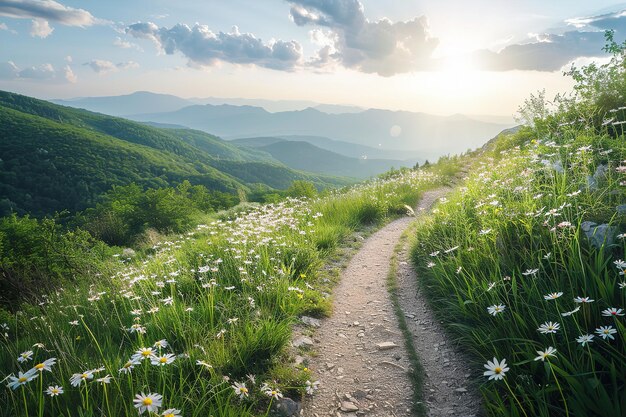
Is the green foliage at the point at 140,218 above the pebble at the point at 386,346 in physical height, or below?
below

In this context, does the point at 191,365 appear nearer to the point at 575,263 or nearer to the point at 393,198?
the point at 575,263

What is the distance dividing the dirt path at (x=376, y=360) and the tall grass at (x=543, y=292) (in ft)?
1.15

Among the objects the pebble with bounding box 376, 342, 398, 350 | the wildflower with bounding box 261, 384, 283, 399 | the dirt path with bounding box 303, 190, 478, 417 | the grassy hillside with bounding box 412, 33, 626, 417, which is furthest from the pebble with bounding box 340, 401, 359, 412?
the grassy hillside with bounding box 412, 33, 626, 417

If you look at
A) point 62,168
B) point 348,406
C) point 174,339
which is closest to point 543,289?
point 348,406

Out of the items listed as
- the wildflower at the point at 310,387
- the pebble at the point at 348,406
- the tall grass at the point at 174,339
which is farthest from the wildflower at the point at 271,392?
the pebble at the point at 348,406

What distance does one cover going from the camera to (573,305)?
3.65m

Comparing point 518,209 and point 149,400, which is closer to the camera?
point 149,400

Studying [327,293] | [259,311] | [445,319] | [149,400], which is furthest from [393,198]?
[149,400]

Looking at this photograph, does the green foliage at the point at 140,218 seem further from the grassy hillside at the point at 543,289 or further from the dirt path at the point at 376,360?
the grassy hillside at the point at 543,289

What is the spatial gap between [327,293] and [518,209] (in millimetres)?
3708

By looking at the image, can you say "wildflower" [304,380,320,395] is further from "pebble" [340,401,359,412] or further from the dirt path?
"pebble" [340,401,359,412]

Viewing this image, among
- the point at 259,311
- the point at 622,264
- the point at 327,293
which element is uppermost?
the point at 622,264

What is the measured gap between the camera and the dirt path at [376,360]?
401 cm

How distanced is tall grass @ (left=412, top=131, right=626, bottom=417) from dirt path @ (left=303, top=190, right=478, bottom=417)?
35cm
